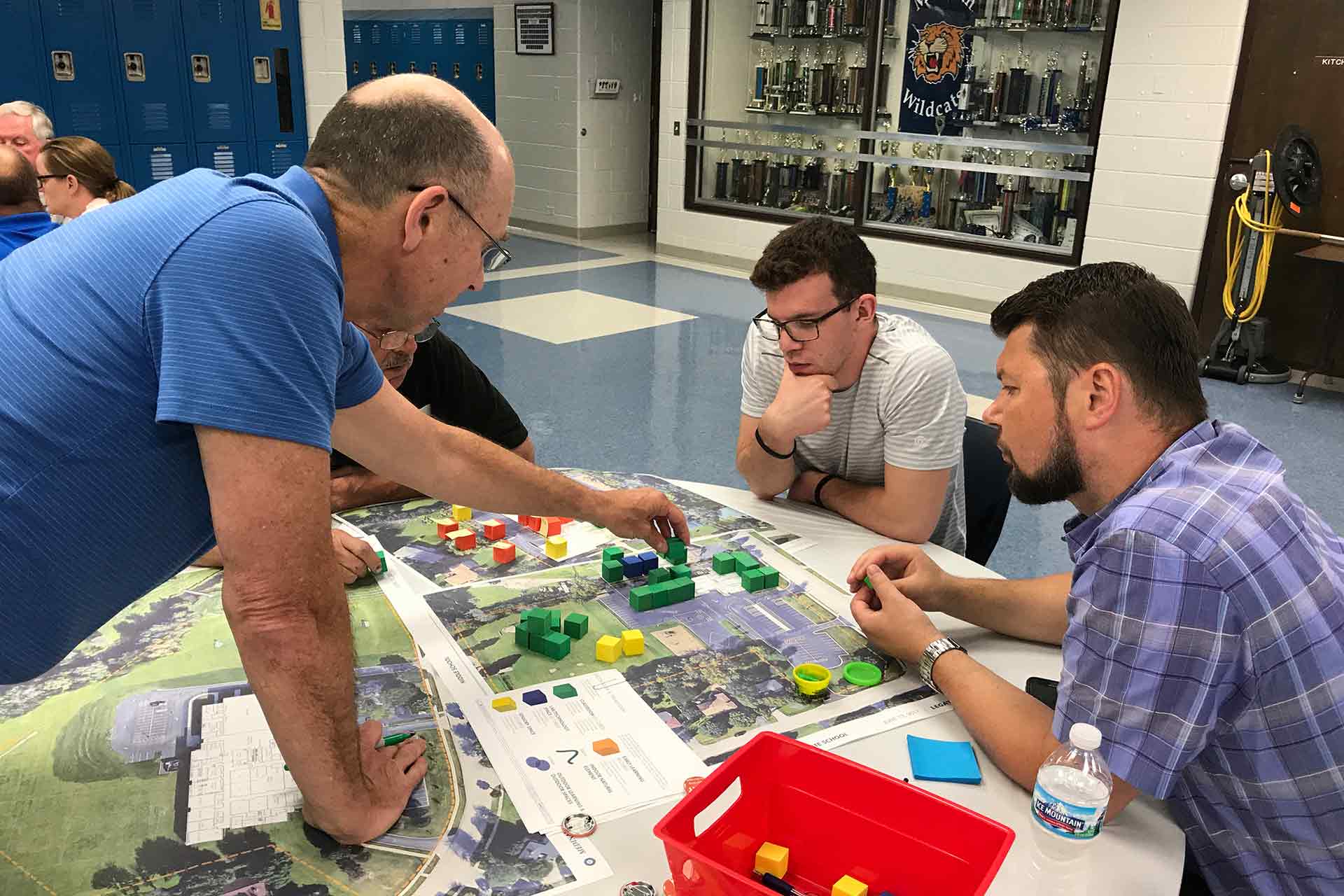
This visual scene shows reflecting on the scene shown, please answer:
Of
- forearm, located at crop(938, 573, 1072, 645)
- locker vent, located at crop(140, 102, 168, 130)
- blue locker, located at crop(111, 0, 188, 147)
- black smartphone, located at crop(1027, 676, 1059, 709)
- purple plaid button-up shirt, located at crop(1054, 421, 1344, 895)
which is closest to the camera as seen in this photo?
purple plaid button-up shirt, located at crop(1054, 421, 1344, 895)

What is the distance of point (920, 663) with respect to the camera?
154 centimetres

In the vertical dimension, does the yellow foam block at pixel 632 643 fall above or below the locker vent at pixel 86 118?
below

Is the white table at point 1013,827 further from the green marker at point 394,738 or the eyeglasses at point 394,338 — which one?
the eyeglasses at point 394,338

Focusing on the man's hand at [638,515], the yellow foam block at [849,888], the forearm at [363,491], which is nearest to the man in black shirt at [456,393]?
the forearm at [363,491]

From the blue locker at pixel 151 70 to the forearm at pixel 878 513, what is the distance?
5.51 m

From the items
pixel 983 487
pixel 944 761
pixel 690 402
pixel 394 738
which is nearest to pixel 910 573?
pixel 944 761

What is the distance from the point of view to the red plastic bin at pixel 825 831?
107 centimetres

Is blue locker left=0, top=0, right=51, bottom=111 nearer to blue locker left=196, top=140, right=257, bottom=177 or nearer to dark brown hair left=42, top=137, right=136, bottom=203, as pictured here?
blue locker left=196, top=140, right=257, bottom=177

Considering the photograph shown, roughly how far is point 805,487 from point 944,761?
3.34 ft

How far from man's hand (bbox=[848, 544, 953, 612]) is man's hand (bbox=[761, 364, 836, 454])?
0.44 metres

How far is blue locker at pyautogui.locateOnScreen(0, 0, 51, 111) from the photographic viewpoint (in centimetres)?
544

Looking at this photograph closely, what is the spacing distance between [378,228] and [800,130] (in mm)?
7987

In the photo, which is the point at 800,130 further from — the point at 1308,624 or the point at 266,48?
the point at 1308,624

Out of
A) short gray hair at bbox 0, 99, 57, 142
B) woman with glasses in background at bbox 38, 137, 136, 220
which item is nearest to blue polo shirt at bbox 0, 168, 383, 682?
woman with glasses in background at bbox 38, 137, 136, 220
